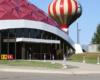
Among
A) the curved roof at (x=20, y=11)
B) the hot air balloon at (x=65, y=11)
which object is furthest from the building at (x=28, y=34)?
the hot air balloon at (x=65, y=11)

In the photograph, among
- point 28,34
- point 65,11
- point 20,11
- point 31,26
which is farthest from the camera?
point 65,11

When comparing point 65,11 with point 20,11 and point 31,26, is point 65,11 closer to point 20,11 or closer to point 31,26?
point 20,11

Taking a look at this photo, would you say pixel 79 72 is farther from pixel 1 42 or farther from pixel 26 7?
pixel 26 7

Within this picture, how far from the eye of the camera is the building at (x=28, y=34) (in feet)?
236

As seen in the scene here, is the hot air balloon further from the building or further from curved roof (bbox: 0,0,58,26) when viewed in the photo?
the building

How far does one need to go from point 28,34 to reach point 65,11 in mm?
24793

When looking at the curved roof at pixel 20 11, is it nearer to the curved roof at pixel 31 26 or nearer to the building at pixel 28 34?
the building at pixel 28 34

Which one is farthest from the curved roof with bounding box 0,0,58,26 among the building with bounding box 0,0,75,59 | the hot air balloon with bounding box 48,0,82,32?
the hot air balloon with bounding box 48,0,82,32

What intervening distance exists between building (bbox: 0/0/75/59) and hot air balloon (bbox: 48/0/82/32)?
51.5 ft

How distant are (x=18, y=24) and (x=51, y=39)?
8.08 meters

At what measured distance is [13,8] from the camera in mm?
76875

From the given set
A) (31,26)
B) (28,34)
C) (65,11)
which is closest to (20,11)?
(31,26)

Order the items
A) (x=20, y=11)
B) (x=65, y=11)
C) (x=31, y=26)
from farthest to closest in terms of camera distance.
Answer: (x=65, y=11)
(x=20, y=11)
(x=31, y=26)

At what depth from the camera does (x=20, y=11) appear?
77250mm
